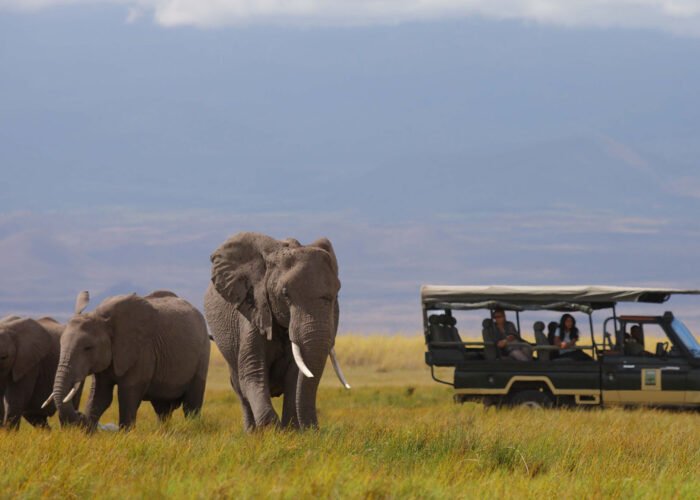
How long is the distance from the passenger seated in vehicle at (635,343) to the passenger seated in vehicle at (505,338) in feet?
5.00

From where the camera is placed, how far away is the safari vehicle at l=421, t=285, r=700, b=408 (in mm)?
21047

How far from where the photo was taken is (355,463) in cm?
1098

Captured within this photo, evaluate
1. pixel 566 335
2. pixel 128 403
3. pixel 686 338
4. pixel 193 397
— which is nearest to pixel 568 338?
pixel 566 335

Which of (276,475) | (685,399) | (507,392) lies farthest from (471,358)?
(276,475)

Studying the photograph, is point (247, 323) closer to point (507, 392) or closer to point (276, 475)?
→ point (276, 475)

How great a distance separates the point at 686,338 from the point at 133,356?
372 inches

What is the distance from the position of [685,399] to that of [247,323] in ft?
30.7

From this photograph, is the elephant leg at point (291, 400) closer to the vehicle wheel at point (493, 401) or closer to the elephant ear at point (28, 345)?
the elephant ear at point (28, 345)

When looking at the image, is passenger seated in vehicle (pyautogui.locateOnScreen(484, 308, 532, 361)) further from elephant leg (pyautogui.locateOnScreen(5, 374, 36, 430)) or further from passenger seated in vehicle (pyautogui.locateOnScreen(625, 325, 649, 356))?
elephant leg (pyautogui.locateOnScreen(5, 374, 36, 430))

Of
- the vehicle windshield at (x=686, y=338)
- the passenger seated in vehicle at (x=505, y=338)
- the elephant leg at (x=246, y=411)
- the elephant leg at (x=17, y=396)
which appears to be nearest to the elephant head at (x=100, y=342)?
the elephant leg at (x=17, y=396)

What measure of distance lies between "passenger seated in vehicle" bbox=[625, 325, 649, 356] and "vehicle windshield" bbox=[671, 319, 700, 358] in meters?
0.59

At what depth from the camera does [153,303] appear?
17828 mm

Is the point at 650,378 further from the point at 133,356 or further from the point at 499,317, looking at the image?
the point at 133,356

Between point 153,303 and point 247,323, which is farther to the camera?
point 153,303
